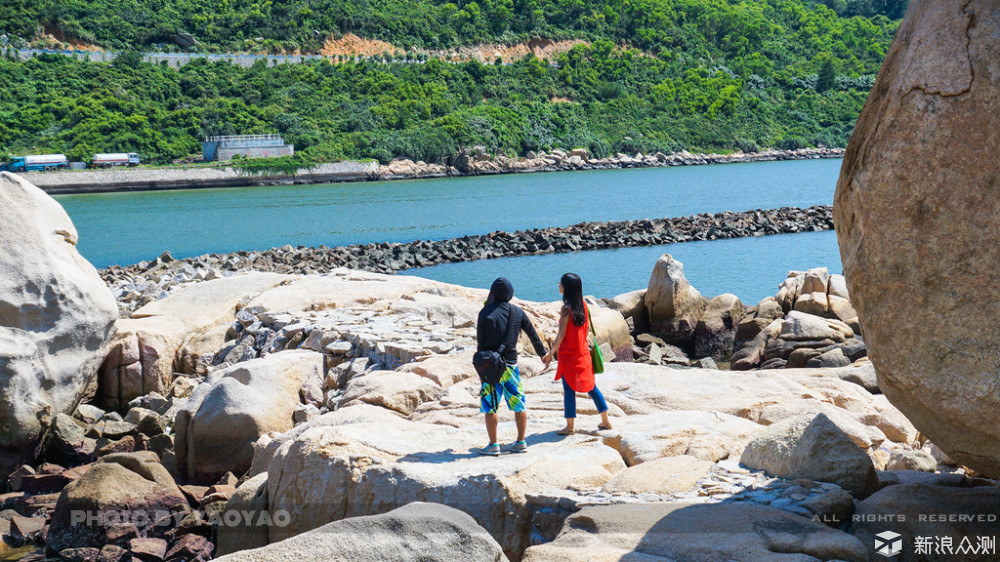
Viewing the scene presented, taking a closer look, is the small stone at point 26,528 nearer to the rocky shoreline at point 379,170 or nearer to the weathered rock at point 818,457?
the weathered rock at point 818,457

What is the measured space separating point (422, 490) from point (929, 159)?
3892 millimetres

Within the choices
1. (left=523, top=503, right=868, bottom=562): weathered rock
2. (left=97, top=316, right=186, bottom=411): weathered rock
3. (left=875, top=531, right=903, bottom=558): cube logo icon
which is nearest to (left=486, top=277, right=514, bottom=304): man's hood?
(left=523, top=503, right=868, bottom=562): weathered rock

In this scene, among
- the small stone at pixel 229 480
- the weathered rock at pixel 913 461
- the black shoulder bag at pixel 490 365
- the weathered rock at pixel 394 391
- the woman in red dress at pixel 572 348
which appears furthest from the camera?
the weathered rock at pixel 394 391

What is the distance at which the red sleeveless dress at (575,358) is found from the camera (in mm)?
7516

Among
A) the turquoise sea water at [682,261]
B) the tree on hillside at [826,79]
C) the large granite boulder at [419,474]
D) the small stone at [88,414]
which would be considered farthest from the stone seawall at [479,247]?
the tree on hillside at [826,79]

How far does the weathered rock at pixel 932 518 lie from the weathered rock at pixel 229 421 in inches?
243

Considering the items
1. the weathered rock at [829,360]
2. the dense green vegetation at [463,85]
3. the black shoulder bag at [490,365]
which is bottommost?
the weathered rock at [829,360]

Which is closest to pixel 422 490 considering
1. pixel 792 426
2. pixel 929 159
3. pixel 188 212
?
pixel 792 426

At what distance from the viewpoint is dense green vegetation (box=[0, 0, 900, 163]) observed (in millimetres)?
77375

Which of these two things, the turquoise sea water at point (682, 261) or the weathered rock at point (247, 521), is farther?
the turquoise sea water at point (682, 261)

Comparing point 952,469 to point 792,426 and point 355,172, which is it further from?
point 355,172

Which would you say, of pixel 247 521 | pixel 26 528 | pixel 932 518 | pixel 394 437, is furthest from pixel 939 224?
pixel 26 528

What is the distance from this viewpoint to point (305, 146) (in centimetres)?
7944

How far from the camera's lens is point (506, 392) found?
7059 mm
